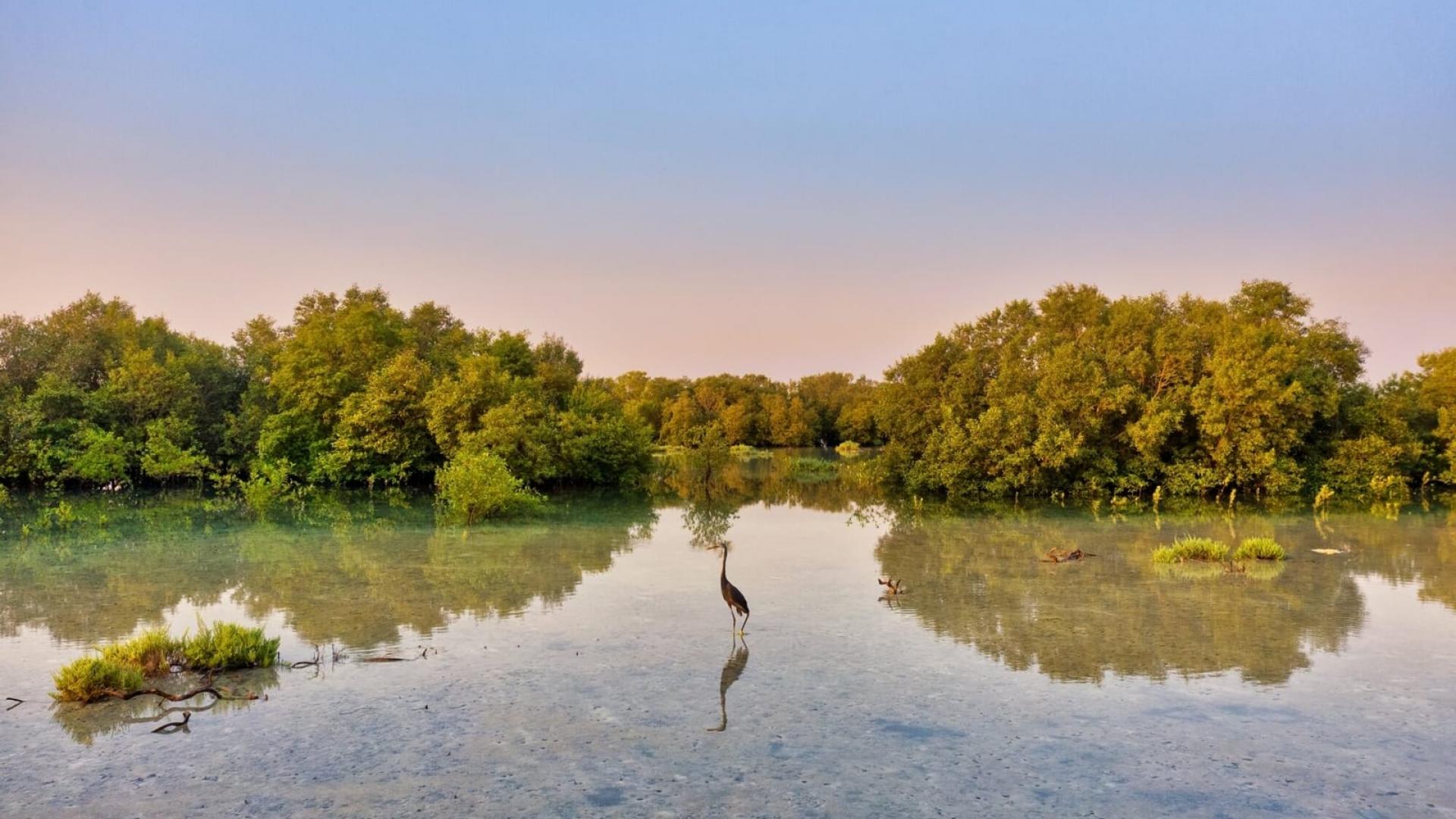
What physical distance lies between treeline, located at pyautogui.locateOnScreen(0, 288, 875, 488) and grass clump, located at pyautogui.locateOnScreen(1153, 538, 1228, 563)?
2016 centimetres

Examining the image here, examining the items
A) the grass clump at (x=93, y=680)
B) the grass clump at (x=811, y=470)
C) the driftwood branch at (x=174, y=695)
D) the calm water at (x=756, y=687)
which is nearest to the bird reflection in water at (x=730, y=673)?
the calm water at (x=756, y=687)

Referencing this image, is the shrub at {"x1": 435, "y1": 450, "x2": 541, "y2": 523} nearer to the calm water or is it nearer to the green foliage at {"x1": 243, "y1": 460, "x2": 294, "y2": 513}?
the calm water

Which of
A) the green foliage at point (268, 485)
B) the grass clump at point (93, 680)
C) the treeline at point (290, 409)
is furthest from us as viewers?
the treeline at point (290, 409)

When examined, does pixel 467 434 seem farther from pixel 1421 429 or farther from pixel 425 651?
pixel 1421 429

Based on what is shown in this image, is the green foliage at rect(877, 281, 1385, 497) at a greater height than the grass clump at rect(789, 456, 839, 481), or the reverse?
the green foliage at rect(877, 281, 1385, 497)

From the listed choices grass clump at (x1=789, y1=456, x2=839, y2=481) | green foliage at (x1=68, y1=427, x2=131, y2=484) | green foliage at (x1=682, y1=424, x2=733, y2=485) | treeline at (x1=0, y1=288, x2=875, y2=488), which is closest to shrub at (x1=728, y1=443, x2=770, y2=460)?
grass clump at (x1=789, y1=456, x2=839, y2=481)

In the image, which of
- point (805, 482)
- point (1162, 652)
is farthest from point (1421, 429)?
point (1162, 652)

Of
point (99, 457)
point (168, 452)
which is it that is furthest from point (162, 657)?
point (168, 452)

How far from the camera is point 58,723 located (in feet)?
23.7

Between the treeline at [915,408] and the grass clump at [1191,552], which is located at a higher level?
the treeline at [915,408]

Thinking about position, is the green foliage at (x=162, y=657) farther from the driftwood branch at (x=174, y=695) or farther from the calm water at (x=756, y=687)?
the calm water at (x=756, y=687)

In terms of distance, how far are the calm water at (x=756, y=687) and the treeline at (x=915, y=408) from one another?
1323 centimetres

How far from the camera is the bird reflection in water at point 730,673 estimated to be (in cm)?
756

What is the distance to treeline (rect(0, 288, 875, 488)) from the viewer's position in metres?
31.1
